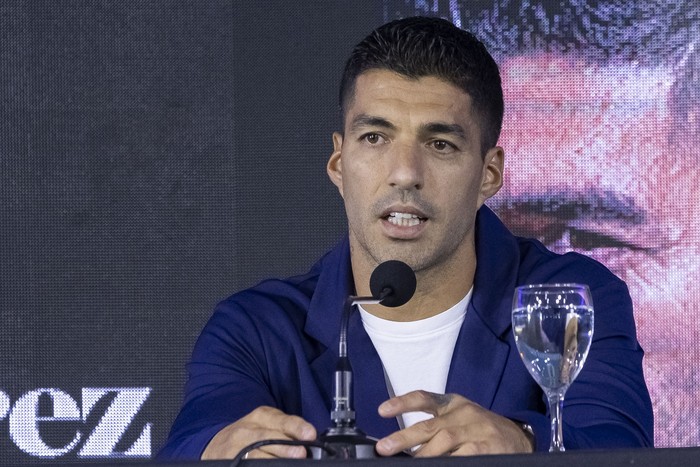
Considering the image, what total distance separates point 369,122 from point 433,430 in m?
0.75

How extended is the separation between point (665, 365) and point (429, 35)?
1128 mm

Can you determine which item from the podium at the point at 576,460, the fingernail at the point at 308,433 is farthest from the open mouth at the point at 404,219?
the podium at the point at 576,460

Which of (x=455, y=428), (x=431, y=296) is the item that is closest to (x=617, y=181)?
(x=431, y=296)

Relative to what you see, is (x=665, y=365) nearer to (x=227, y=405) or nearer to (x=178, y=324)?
(x=178, y=324)

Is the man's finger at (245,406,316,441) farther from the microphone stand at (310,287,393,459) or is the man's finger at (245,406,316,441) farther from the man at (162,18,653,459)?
the man at (162,18,653,459)

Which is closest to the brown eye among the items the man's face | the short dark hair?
the man's face

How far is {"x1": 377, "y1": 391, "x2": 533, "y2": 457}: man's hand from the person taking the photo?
4.81 feet

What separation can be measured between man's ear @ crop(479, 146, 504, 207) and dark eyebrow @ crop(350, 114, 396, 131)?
10.4 inches

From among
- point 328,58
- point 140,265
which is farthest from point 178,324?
point 328,58

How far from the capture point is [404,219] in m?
2.05

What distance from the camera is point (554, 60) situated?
289 cm

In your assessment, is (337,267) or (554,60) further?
(554,60)

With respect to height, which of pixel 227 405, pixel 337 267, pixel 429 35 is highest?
pixel 429 35

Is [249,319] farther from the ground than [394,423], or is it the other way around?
[249,319]
